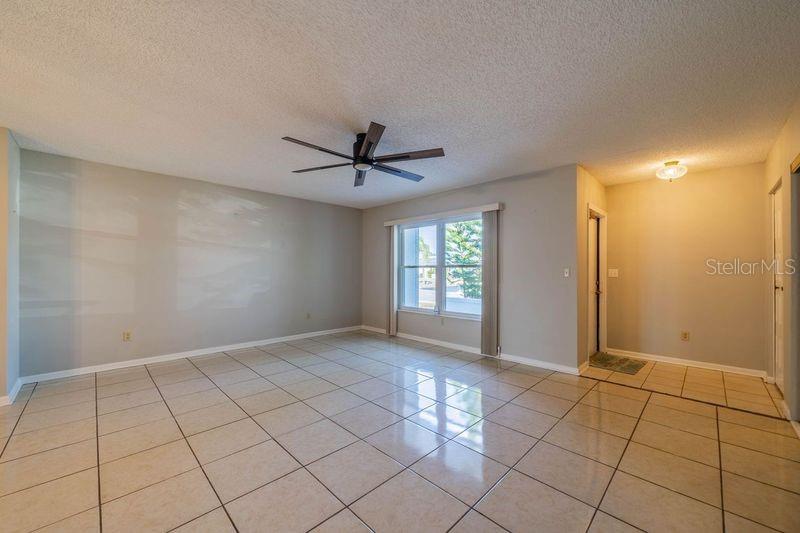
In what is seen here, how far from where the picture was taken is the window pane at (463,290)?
497 centimetres

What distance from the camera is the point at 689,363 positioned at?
4.11 m

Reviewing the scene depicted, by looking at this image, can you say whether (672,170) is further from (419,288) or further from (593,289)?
(419,288)

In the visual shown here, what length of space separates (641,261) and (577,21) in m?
3.98

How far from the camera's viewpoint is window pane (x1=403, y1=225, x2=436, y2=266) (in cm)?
569

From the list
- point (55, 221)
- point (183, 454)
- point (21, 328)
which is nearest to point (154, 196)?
point (55, 221)

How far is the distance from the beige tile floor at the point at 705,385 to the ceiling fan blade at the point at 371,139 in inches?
139

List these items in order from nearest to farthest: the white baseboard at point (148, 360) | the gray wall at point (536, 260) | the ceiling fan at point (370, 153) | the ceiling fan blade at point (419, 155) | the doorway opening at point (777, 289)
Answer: the ceiling fan at point (370, 153) → the ceiling fan blade at point (419, 155) → the doorway opening at point (777, 289) → the white baseboard at point (148, 360) → the gray wall at point (536, 260)

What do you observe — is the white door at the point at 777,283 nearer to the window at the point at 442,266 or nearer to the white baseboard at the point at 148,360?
the window at the point at 442,266

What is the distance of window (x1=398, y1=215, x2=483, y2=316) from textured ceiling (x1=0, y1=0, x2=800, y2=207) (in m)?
1.81

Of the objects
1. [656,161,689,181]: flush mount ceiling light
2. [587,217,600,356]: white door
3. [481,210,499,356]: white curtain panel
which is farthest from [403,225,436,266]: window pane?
[656,161,689,181]: flush mount ceiling light

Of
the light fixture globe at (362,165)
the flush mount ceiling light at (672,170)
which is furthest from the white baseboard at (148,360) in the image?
the flush mount ceiling light at (672,170)

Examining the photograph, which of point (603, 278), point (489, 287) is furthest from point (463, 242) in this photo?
point (603, 278)

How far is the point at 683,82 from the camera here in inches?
85.0

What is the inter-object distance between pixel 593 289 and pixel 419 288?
2.78 m
